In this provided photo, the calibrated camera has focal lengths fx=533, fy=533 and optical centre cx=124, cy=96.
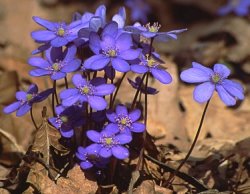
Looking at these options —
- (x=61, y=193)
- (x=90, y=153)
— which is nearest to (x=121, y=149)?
(x=90, y=153)

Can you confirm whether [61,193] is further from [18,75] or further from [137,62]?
[18,75]

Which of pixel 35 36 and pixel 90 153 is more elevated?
pixel 35 36

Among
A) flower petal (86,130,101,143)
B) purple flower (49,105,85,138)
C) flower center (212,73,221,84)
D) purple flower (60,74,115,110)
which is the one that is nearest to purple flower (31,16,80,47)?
purple flower (60,74,115,110)

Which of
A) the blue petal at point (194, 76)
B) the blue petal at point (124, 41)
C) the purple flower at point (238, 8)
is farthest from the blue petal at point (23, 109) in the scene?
the purple flower at point (238, 8)

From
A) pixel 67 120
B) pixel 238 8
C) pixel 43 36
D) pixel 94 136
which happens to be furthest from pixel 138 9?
pixel 94 136

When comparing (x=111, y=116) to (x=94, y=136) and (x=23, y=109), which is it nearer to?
(x=94, y=136)

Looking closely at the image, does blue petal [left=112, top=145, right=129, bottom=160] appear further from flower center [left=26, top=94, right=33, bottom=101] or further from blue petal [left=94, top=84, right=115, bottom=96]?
flower center [left=26, top=94, right=33, bottom=101]
